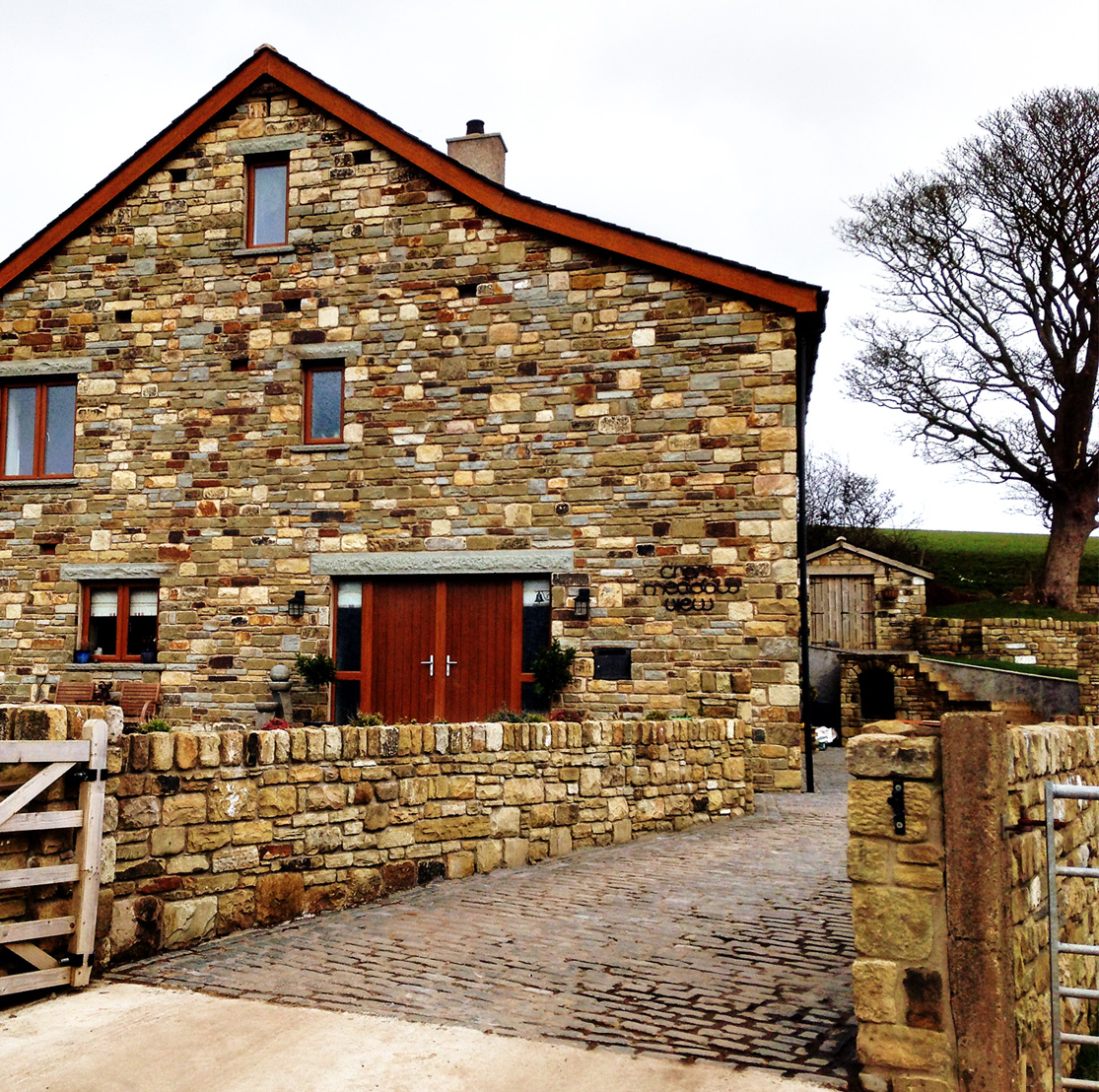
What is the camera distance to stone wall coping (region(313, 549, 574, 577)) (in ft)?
41.9

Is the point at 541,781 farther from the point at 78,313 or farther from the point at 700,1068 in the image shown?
the point at 78,313

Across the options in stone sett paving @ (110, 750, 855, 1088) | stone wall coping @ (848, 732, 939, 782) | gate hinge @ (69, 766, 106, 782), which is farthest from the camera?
gate hinge @ (69, 766, 106, 782)

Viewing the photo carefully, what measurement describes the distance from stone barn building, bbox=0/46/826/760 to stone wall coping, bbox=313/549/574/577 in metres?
0.03

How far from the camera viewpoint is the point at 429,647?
13.1 meters

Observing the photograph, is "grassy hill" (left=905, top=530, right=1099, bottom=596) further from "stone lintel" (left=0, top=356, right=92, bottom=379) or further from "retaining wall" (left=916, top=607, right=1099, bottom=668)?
"stone lintel" (left=0, top=356, right=92, bottom=379)

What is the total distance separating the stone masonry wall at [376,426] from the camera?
1245cm

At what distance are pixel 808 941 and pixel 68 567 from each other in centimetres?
1127

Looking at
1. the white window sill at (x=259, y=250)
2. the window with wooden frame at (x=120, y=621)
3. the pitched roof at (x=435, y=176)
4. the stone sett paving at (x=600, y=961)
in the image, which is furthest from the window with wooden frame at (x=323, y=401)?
the stone sett paving at (x=600, y=961)

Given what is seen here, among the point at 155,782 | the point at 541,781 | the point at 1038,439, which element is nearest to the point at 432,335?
the point at 541,781

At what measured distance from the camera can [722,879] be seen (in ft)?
25.3

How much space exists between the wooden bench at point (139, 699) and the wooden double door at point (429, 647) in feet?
7.68

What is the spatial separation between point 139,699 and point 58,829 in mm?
8734

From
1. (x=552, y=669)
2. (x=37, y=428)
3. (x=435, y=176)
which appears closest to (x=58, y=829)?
(x=552, y=669)

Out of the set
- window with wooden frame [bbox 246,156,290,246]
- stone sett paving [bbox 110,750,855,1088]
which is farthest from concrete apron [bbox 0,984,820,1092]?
window with wooden frame [bbox 246,156,290,246]
